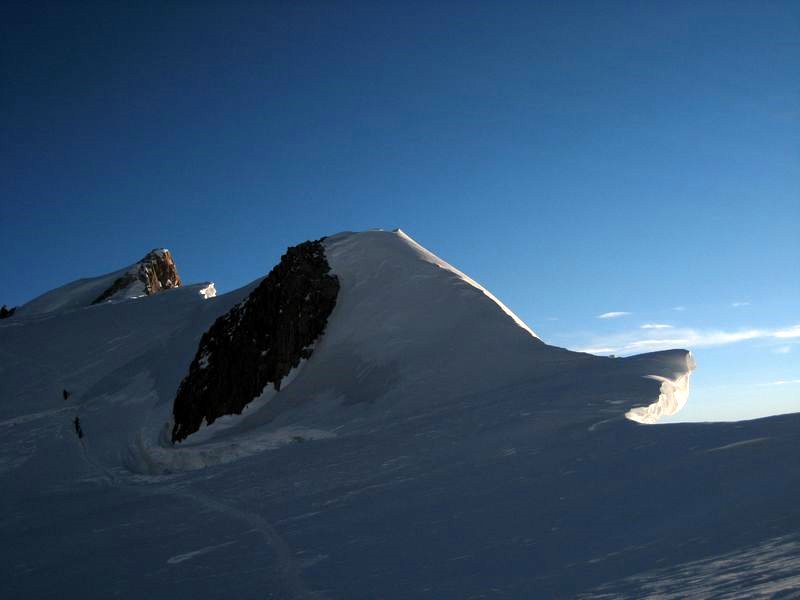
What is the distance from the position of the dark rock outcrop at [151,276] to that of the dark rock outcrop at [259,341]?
16.0 metres

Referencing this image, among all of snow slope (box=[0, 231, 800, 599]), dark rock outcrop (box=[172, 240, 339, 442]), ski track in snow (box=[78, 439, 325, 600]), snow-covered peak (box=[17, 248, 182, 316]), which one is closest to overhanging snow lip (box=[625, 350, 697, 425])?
snow slope (box=[0, 231, 800, 599])

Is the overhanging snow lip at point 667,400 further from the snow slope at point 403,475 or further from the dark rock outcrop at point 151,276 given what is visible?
the dark rock outcrop at point 151,276

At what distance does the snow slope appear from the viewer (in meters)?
5.92

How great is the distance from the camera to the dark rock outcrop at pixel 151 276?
36.3 m

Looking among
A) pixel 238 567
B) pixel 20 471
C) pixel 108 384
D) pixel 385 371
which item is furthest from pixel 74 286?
pixel 238 567

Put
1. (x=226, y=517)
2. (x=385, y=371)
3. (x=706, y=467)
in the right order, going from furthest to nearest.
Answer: (x=385, y=371) → (x=226, y=517) → (x=706, y=467)

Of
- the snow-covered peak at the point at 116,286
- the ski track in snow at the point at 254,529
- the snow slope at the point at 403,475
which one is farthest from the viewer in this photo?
the snow-covered peak at the point at 116,286

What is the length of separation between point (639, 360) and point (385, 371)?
573 cm

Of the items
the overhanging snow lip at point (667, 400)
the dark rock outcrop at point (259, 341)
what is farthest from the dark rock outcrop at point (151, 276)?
the overhanging snow lip at point (667, 400)

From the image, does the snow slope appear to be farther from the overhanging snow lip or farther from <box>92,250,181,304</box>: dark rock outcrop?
<box>92,250,181,304</box>: dark rock outcrop

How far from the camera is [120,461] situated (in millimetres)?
18141

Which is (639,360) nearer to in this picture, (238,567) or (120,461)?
(238,567)

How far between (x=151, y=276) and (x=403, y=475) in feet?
104

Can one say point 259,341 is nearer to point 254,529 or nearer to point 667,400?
point 254,529
